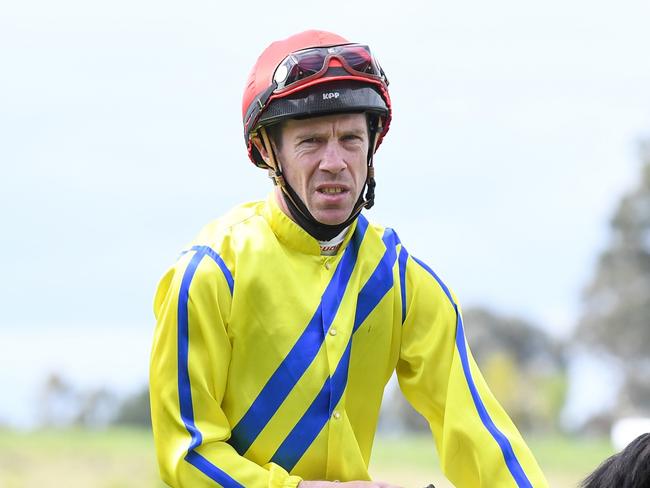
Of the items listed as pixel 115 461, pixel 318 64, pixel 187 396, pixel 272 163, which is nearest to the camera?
pixel 187 396

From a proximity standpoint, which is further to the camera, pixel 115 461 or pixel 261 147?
pixel 115 461

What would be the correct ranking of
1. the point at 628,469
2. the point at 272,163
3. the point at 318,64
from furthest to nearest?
the point at 272,163 < the point at 318,64 < the point at 628,469


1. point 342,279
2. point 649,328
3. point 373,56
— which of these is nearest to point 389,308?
point 342,279

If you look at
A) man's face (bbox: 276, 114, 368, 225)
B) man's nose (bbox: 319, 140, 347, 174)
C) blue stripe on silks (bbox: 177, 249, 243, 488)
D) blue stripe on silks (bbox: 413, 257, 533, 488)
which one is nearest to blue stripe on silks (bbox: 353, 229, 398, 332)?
blue stripe on silks (bbox: 413, 257, 533, 488)

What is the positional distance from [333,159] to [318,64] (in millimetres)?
314

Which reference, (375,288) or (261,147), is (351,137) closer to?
(261,147)

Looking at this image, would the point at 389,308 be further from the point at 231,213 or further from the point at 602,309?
the point at 602,309

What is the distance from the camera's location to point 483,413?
4.36m

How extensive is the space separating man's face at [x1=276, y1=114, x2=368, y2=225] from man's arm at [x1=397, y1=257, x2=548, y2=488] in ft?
1.41

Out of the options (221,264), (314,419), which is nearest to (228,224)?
(221,264)

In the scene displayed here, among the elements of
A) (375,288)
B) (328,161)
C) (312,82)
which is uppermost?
(312,82)

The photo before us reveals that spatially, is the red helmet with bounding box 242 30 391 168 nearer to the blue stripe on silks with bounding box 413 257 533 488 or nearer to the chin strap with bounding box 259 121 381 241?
the chin strap with bounding box 259 121 381 241

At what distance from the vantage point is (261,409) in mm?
4242

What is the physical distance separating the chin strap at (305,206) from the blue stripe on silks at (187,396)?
1.34 ft
